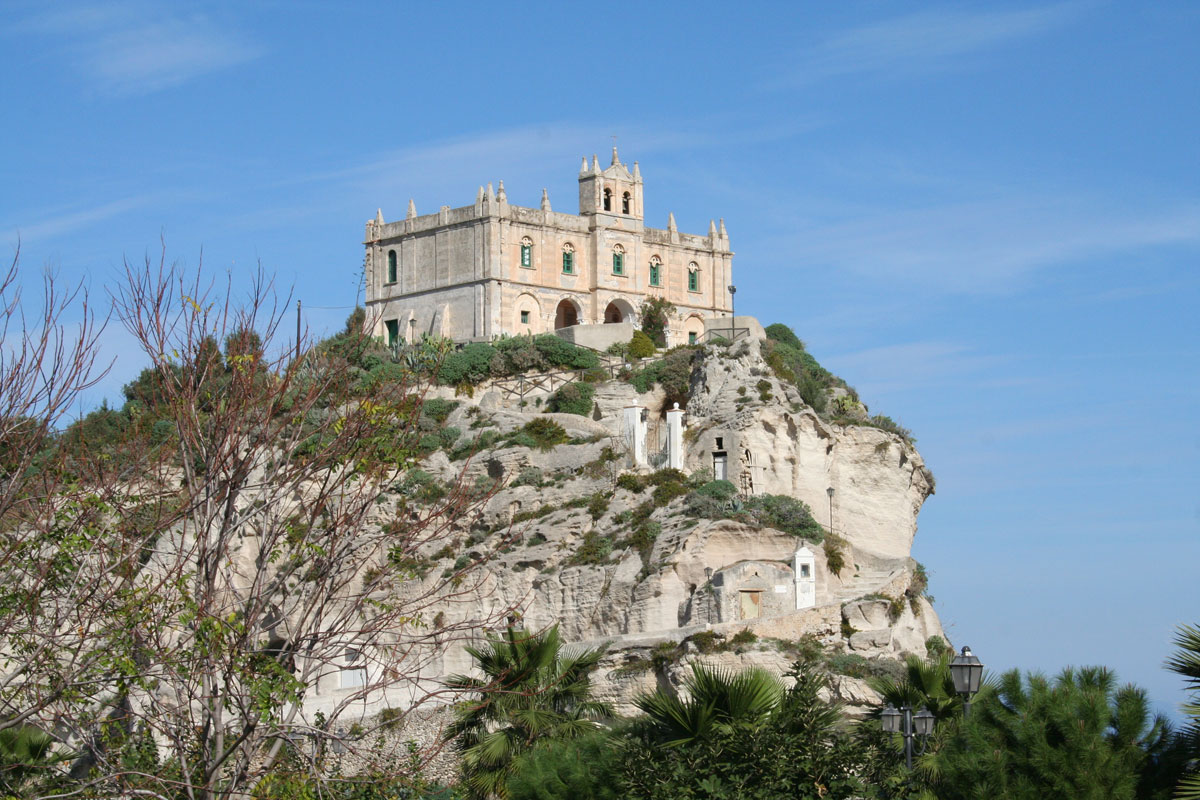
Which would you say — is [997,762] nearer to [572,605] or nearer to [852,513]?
[572,605]

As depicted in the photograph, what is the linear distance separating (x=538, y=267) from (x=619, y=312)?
13.1 feet

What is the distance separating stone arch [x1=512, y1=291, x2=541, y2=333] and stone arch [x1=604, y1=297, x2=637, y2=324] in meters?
3.10

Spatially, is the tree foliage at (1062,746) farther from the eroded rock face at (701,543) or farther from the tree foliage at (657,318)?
the tree foliage at (657,318)

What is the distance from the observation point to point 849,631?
34.8m

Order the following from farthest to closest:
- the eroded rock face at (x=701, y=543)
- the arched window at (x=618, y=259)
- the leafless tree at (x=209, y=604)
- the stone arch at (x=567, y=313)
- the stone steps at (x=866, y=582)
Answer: the arched window at (x=618, y=259)
the stone arch at (x=567, y=313)
the stone steps at (x=866, y=582)
the eroded rock face at (x=701, y=543)
the leafless tree at (x=209, y=604)

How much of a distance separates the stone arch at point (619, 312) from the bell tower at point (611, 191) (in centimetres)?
310

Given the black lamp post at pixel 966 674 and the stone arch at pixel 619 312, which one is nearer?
the black lamp post at pixel 966 674

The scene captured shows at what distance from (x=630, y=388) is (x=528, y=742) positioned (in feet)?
84.9

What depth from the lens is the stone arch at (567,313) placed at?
58938 mm

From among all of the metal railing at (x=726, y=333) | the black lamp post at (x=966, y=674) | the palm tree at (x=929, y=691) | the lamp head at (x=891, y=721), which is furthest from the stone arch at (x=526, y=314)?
the black lamp post at (x=966, y=674)

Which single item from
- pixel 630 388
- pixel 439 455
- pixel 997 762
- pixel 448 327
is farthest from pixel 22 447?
pixel 448 327

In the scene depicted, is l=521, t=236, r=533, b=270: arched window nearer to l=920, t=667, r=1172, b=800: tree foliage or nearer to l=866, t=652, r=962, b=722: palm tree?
l=866, t=652, r=962, b=722: palm tree

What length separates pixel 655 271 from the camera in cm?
6066

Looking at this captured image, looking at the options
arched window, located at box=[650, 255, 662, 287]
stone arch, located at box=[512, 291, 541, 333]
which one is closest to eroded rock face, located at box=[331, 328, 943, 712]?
stone arch, located at box=[512, 291, 541, 333]
